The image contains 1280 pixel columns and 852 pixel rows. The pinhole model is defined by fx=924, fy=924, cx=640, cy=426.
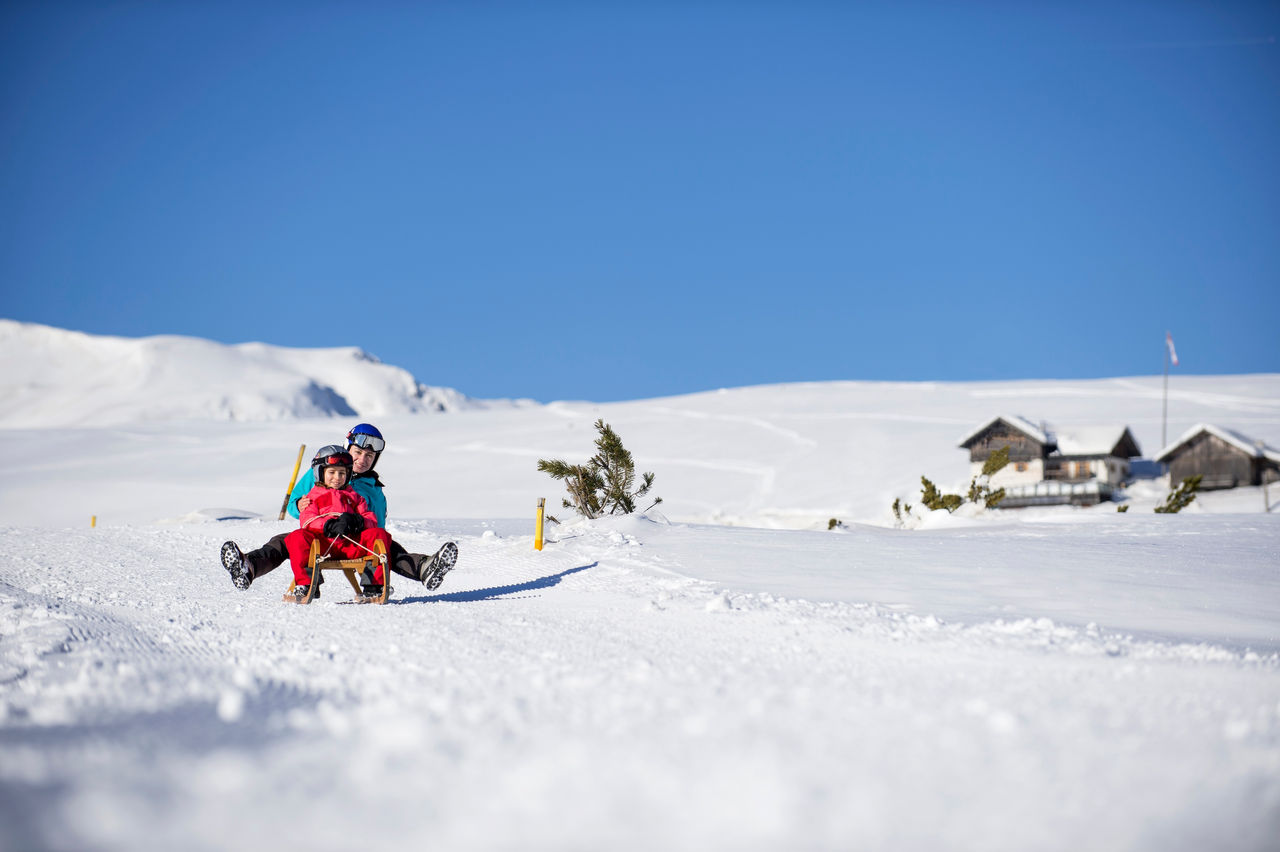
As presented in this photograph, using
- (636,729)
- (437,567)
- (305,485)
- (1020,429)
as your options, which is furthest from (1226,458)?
(636,729)

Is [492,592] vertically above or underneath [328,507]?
underneath

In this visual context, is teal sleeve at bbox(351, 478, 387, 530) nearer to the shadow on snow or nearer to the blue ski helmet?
the blue ski helmet

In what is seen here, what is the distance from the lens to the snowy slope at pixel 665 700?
2203mm

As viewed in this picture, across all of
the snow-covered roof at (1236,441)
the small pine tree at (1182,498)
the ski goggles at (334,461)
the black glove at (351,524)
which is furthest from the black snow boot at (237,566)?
the snow-covered roof at (1236,441)

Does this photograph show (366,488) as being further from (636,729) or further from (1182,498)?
(1182,498)

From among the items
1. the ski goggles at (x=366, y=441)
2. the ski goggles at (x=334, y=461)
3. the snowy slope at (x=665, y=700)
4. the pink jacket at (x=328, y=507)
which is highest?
the ski goggles at (x=366, y=441)

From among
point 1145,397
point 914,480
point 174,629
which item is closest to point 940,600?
point 174,629

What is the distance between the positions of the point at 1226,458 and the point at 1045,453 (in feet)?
22.6

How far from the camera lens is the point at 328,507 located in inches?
284

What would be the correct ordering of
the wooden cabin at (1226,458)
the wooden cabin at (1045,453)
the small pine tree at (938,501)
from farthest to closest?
the wooden cabin at (1045,453), the wooden cabin at (1226,458), the small pine tree at (938,501)

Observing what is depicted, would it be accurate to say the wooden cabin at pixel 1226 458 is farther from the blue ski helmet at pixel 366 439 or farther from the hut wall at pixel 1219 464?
the blue ski helmet at pixel 366 439

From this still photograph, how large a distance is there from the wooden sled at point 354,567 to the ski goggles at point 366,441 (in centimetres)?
114

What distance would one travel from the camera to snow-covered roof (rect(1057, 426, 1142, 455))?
129ft

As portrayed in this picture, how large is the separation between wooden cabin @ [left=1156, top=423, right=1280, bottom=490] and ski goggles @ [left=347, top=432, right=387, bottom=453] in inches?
1533
